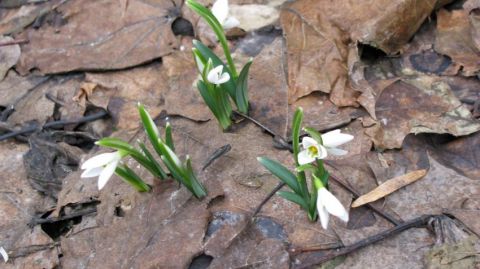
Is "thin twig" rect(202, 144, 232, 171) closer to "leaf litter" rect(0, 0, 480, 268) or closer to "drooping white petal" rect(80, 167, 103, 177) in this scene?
"leaf litter" rect(0, 0, 480, 268)

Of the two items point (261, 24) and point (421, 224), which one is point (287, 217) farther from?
point (261, 24)

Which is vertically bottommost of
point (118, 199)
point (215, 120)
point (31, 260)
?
point (31, 260)

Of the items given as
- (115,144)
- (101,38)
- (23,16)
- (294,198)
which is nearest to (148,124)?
(115,144)

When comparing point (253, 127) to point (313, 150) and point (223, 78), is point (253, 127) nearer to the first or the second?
point (223, 78)

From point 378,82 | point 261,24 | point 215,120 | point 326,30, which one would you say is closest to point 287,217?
point 215,120

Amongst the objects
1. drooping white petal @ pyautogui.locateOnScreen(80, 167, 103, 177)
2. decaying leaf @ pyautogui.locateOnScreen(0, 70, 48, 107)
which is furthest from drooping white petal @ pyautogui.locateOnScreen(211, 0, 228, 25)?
Answer: decaying leaf @ pyautogui.locateOnScreen(0, 70, 48, 107)

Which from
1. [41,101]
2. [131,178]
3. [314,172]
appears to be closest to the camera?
[314,172]

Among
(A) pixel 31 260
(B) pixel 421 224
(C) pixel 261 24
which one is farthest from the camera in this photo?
(C) pixel 261 24
